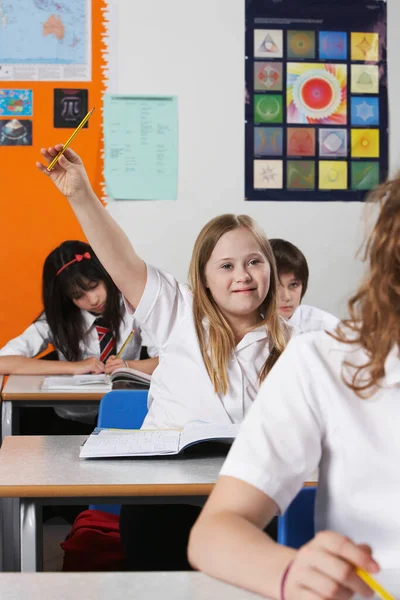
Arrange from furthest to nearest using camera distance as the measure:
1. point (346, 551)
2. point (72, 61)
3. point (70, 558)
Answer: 1. point (72, 61)
2. point (70, 558)
3. point (346, 551)

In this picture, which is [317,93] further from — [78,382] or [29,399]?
[29,399]

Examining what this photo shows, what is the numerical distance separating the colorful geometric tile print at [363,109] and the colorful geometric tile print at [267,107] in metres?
0.39

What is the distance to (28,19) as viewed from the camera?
3855 mm

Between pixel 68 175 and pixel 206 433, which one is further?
pixel 68 175

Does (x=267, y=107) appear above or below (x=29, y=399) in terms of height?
above

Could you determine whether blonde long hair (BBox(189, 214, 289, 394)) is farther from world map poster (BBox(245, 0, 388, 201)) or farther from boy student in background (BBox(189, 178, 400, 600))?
→ world map poster (BBox(245, 0, 388, 201))

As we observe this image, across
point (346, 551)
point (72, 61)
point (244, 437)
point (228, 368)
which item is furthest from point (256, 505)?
point (72, 61)

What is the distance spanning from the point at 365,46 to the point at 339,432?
11.7 feet

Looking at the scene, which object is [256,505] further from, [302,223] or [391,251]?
[302,223]

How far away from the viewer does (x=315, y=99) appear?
4.00m

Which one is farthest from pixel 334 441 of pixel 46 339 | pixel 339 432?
pixel 46 339

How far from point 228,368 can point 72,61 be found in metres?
2.54

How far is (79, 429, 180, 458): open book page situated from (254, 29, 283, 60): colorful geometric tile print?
2795mm

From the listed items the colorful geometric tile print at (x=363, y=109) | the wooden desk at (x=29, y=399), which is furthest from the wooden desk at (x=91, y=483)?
the colorful geometric tile print at (x=363, y=109)
